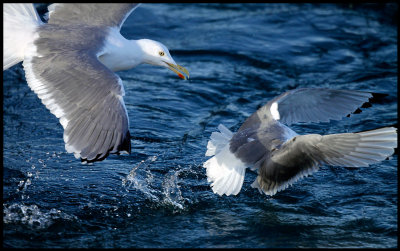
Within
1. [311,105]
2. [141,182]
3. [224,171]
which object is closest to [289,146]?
[224,171]

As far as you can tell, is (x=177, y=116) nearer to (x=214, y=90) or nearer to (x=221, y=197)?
(x=214, y=90)

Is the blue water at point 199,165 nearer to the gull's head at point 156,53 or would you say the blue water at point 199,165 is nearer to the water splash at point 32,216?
the water splash at point 32,216

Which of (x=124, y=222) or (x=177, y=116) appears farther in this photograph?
(x=177, y=116)

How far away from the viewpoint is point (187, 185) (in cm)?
561

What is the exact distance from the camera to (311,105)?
6.04 m

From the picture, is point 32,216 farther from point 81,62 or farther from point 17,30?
point 17,30

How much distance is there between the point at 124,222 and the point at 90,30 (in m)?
1.89

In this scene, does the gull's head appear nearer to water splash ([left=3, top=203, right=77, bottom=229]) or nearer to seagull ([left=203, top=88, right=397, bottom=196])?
seagull ([left=203, top=88, right=397, bottom=196])

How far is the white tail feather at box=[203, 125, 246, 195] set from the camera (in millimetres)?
5148

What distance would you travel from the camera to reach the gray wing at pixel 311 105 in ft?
19.0

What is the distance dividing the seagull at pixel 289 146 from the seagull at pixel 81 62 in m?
0.93

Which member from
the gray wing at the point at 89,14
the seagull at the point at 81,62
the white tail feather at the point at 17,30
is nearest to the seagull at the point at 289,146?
the seagull at the point at 81,62

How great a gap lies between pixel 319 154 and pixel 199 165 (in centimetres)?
140

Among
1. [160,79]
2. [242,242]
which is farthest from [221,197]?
[160,79]
